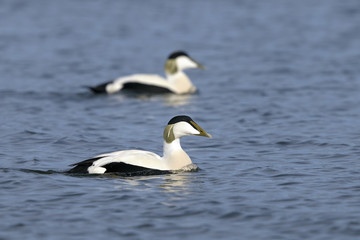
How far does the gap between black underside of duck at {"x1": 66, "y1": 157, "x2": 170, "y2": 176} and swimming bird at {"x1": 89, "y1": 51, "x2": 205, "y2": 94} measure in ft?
22.2

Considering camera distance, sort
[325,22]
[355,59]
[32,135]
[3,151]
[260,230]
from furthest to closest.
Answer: [325,22], [355,59], [32,135], [3,151], [260,230]

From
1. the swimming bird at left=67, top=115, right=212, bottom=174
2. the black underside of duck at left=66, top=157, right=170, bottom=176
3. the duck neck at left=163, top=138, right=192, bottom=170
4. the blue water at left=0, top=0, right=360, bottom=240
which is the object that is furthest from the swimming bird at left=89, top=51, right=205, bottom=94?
the black underside of duck at left=66, top=157, right=170, bottom=176

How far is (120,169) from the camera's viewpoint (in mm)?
9477

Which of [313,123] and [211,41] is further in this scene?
[211,41]

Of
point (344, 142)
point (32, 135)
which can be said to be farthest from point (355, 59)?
point (32, 135)

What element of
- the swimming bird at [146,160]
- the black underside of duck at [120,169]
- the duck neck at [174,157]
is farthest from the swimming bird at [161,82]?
the black underside of duck at [120,169]

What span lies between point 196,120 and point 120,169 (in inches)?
184

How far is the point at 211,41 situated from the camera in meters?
23.8

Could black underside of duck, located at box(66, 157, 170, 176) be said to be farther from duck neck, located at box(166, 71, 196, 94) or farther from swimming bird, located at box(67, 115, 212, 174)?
duck neck, located at box(166, 71, 196, 94)

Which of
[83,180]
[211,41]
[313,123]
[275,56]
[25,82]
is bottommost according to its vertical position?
[83,180]

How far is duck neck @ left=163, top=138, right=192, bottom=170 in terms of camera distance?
9.73 meters

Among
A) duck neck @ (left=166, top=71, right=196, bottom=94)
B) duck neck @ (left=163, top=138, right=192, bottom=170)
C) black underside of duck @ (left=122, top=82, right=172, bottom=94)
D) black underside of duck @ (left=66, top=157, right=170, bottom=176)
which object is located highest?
duck neck @ (left=166, top=71, right=196, bottom=94)

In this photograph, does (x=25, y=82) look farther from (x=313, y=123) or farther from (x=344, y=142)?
(x=344, y=142)

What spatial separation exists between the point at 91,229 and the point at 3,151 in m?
4.02
